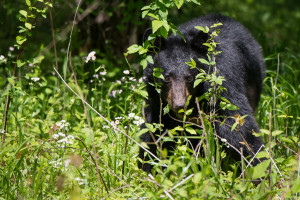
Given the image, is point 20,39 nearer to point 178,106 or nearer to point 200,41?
point 178,106

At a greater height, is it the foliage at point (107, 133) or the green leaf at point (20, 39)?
the green leaf at point (20, 39)

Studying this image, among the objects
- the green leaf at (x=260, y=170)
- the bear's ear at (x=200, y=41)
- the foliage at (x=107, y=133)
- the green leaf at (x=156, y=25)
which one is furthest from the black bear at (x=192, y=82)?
the green leaf at (x=260, y=170)

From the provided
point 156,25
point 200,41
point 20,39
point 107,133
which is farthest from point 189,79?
point 20,39

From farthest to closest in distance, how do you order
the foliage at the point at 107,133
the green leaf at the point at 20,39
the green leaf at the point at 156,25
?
the green leaf at the point at 20,39
the green leaf at the point at 156,25
the foliage at the point at 107,133

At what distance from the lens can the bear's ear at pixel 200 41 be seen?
167 inches

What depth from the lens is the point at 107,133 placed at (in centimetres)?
452

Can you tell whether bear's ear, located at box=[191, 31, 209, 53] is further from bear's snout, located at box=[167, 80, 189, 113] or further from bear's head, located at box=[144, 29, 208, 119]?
bear's snout, located at box=[167, 80, 189, 113]

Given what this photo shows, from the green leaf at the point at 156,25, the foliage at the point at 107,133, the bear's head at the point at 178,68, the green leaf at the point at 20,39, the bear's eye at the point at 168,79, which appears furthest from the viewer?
the bear's eye at the point at 168,79

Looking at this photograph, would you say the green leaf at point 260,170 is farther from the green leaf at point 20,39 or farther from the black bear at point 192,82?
the green leaf at point 20,39

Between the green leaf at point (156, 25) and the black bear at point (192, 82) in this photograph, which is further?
the black bear at point (192, 82)

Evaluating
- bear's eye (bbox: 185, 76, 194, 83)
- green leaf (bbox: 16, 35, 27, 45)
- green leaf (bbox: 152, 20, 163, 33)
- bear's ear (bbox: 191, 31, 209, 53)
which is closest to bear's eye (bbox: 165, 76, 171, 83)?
bear's eye (bbox: 185, 76, 194, 83)

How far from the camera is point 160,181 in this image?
269 cm

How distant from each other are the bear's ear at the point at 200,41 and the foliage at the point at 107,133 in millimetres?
142

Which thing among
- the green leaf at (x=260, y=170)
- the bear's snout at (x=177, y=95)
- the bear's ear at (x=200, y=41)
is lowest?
the green leaf at (x=260, y=170)
